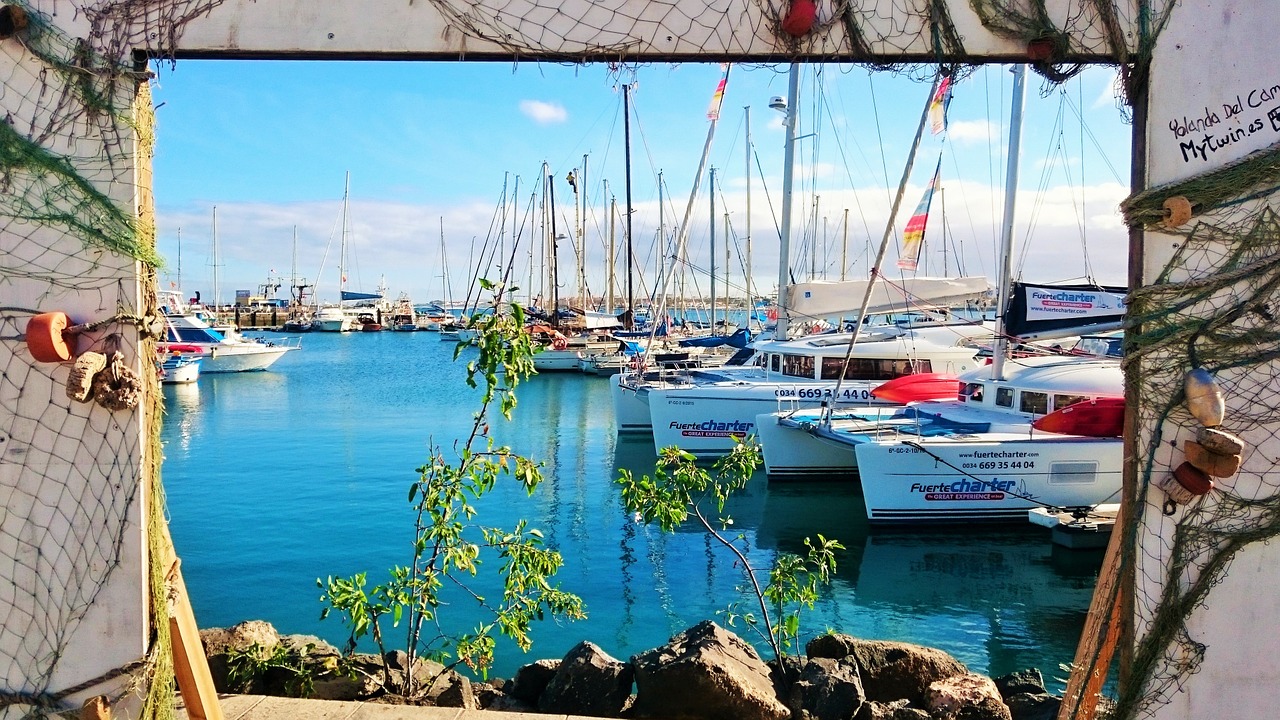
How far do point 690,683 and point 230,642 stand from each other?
311cm

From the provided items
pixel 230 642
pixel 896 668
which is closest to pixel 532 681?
pixel 230 642

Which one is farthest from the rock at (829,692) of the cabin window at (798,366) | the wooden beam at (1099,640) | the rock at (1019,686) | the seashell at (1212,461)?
the cabin window at (798,366)

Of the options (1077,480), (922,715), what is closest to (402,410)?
(1077,480)

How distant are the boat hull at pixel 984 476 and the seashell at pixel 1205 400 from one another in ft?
37.5

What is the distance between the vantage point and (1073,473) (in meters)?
13.2

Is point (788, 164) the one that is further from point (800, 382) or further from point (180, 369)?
point (180, 369)

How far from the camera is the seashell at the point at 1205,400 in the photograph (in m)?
2.24

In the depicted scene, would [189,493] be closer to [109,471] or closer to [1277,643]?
[109,471]

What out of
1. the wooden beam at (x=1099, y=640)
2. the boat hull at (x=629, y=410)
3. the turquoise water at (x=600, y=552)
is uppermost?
the wooden beam at (x=1099, y=640)

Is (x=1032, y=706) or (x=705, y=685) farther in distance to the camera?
(x=1032, y=706)

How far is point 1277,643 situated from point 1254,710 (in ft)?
0.65

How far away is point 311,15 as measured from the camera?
2486 millimetres

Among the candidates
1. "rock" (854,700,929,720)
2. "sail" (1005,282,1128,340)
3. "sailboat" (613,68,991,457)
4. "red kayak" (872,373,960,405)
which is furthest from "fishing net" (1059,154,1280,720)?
"sailboat" (613,68,991,457)

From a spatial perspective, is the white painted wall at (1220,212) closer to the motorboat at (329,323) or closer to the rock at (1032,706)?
the rock at (1032,706)
